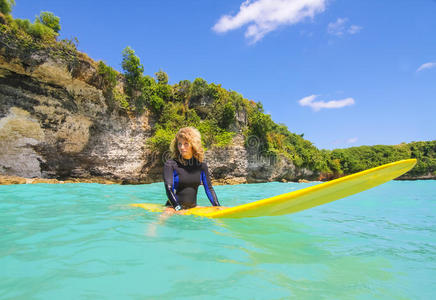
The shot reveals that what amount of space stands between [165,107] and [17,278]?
13357 mm

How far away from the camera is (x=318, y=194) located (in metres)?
3.01

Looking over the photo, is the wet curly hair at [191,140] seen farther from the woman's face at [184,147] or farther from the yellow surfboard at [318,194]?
the yellow surfboard at [318,194]

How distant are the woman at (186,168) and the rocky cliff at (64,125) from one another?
9249 millimetres

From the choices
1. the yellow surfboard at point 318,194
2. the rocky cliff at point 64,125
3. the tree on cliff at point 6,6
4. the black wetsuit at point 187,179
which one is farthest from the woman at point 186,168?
the tree on cliff at point 6,6

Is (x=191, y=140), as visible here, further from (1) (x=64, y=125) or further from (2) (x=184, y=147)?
(1) (x=64, y=125)

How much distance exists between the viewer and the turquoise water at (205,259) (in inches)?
52.9

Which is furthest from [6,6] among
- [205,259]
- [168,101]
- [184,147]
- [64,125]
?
[205,259]

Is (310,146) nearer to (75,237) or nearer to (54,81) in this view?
(54,81)

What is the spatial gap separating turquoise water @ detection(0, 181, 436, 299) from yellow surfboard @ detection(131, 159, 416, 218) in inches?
7.2

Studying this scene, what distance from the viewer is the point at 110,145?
39.6 feet

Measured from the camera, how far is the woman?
3.71 m

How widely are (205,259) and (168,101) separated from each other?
45.9 ft

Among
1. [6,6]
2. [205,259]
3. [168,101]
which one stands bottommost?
[205,259]

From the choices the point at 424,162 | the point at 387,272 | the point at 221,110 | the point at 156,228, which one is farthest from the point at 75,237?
the point at 424,162
